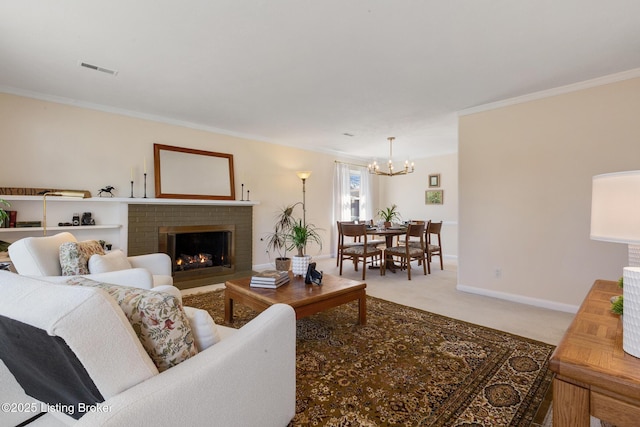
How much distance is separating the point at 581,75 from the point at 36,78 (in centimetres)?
530

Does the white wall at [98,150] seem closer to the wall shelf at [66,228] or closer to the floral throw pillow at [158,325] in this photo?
the wall shelf at [66,228]

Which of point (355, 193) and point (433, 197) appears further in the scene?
point (355, 193)

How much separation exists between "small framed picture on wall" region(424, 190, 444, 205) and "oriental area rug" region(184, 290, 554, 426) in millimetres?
4298

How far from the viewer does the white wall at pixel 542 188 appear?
9.43 ft

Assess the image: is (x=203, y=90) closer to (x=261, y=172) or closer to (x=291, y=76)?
(x=291, y=76)

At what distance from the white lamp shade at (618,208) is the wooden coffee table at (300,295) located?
1.68m

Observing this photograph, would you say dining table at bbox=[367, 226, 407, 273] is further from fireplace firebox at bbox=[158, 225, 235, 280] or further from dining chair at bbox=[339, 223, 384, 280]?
fireplace firebox at bbox=[158, 225, 235, 280]

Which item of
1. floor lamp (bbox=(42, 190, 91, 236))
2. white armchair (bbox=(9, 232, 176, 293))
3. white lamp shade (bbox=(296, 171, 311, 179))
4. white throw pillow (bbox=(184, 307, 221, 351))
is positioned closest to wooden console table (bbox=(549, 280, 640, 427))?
white throw pillow (bbox=(184, 307, 221, 351))

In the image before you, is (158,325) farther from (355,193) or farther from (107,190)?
(355,193)

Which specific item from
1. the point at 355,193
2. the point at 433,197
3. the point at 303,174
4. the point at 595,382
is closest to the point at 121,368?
the point at 595,382

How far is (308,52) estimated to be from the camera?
2.43 meters

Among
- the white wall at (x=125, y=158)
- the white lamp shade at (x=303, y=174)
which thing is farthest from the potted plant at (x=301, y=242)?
the white lamp shade at (x=303, y=174)

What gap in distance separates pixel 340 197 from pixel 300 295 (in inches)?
174

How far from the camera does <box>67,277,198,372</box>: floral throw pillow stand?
3.03 feet
